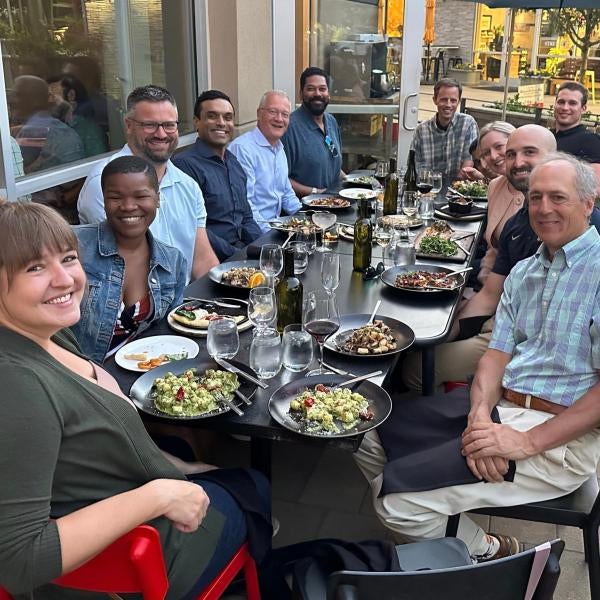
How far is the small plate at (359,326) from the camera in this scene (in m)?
1.98

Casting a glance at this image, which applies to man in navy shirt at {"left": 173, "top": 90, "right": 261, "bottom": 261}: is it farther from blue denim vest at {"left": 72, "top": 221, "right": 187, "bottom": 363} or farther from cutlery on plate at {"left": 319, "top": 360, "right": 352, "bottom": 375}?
cutlery on plate at {"left": 319, "top": 360, "right": 352, "bottom": 375}

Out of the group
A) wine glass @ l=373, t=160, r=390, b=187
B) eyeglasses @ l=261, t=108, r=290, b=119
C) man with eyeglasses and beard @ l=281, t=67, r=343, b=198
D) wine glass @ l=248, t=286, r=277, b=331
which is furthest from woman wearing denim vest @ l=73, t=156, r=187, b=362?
man with eyeglasses and beard @ l=281, t=67, r=343, b=198

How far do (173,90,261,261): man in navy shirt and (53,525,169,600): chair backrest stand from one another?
8.08 feet

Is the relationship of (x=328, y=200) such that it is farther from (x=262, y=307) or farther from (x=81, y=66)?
(x=262, y=307)

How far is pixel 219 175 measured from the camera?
12.0 feet

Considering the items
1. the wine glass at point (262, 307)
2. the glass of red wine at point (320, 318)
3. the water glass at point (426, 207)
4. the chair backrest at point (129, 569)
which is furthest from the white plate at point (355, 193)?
the chair backrest at point (129, 569)

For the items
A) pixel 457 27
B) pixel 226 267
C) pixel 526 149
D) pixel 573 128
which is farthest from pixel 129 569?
pixel 457 27

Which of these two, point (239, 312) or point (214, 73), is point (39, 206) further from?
point (214, 73)

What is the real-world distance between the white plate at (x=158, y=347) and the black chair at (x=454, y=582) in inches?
42.9

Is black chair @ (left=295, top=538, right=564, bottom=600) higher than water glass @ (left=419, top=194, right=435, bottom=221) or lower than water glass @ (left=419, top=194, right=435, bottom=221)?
lower

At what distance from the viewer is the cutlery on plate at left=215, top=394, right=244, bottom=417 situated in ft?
5.45

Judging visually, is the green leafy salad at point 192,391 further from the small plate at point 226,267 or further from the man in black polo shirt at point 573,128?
the man in black polo shirt at point 573,128

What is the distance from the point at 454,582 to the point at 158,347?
4.10ft

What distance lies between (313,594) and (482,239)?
2615 millimetres
